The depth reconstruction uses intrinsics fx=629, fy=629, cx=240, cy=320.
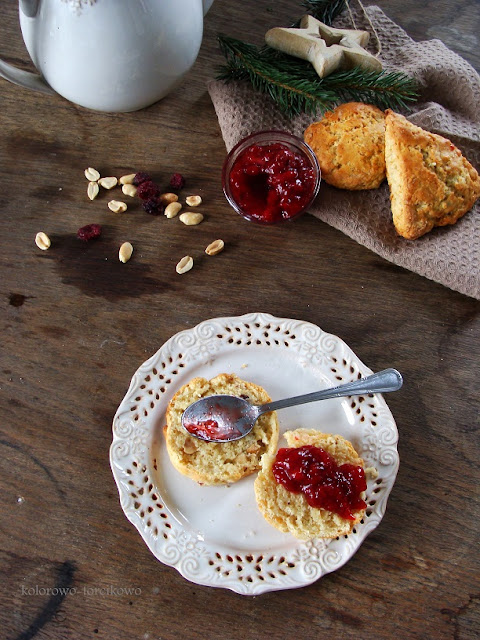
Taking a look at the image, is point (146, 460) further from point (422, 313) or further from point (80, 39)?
point (80, 39)

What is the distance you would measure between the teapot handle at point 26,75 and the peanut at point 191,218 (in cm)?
59

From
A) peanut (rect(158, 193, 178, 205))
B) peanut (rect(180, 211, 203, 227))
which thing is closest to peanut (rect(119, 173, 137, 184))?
peanut (rect(158, 193, 178, 205))

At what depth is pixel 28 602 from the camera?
1771 millimetres

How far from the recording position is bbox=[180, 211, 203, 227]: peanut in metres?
2.13

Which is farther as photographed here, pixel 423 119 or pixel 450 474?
pixel 423 119

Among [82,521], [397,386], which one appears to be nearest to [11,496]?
[82,521]

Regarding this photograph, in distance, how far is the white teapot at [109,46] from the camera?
1.72m

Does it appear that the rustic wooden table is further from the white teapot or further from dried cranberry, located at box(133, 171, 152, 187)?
the white teapot

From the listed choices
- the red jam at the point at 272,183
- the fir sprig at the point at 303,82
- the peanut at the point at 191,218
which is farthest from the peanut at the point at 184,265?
the fir sprig at the point at 303,82

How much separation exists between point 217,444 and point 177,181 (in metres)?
0.92

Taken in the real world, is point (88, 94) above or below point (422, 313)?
above

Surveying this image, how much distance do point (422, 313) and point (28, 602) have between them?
1466mm

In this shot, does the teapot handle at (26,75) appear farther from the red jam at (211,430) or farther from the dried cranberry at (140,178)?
the red jam at (211,430)

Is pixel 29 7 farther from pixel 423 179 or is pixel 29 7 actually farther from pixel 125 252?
pixel 423 179
